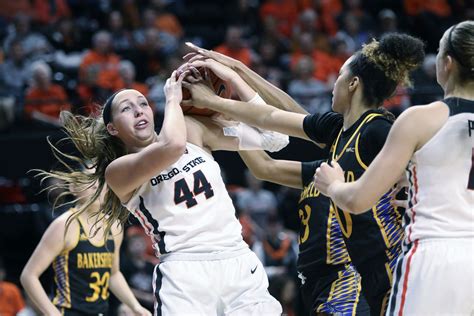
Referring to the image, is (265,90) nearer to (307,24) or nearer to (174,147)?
(174,147)

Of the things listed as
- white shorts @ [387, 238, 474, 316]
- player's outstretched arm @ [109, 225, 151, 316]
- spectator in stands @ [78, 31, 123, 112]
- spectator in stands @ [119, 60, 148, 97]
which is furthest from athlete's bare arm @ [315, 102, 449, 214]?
spectator in stands @ [119, 60, 148, 97]

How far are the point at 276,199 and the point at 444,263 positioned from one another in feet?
25.4

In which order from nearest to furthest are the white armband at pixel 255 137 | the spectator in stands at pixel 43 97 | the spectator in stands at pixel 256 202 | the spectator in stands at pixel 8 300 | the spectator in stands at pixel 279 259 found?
the white armband at pixel 255 137 → the spectator in stands at pixel 8 300 → the spectator in stands at pixel 279 259 → the spectator in stands at pixel 43 97 → the spectator in stands at pixel 256 202

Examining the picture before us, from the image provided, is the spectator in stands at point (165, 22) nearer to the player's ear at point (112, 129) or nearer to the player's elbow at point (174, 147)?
the player's ear at point (112, 129)

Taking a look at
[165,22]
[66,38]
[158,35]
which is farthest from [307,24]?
[66,38]

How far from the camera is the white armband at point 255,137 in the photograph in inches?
200

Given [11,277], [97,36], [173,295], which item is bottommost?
[11,277]

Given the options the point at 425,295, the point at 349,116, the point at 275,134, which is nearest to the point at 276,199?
the point at 275,134

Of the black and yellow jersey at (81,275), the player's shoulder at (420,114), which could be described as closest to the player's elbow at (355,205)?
the player's shoulder at (420,114)

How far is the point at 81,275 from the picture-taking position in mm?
6434

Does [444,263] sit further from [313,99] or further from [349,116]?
[313,99]

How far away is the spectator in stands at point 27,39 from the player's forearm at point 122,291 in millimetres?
6423

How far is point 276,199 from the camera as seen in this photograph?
11.3m

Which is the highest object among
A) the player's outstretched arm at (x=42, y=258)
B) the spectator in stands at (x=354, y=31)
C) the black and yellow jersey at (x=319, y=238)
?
the spectator in stands at (x=354, y=31)
